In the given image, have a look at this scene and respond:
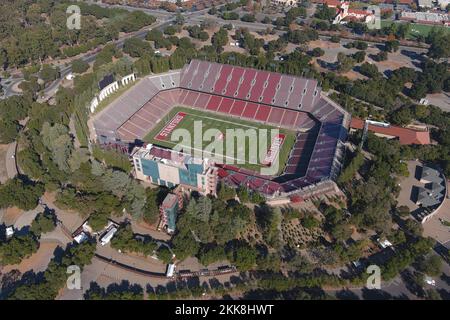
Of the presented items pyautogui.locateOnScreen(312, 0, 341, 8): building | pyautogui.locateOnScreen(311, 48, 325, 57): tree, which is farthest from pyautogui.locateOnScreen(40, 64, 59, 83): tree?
pyautogui.locateOnScreen(312, 0, 341, 8): building

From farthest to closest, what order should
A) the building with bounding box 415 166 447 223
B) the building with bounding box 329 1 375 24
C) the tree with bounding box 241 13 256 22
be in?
the building with bounding box 329 1 375 24, the tree with bounding box 241 13 256 22, the building with bounding box 415 166 447 223

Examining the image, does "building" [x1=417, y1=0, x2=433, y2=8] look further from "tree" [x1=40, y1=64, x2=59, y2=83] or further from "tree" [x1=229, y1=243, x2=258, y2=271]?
"tree" [x1=229, y1=243, x2=258, y2=271]

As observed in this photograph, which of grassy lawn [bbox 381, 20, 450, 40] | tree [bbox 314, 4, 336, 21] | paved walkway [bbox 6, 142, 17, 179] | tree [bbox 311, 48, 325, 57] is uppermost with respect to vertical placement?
tree [bbox 314, 4, 336, 21]

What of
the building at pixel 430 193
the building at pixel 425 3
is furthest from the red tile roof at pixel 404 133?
the building at pixel 425 3

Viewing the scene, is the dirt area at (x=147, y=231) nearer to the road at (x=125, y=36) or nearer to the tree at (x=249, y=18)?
the road at (x=125, y=36)

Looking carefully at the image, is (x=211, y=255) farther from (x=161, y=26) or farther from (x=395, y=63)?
(x=161, y=26)

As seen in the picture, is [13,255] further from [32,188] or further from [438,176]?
[438,176]

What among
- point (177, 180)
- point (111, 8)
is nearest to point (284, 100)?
point (177, 180)

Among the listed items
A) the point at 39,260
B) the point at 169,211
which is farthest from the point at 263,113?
the point at 39,260
